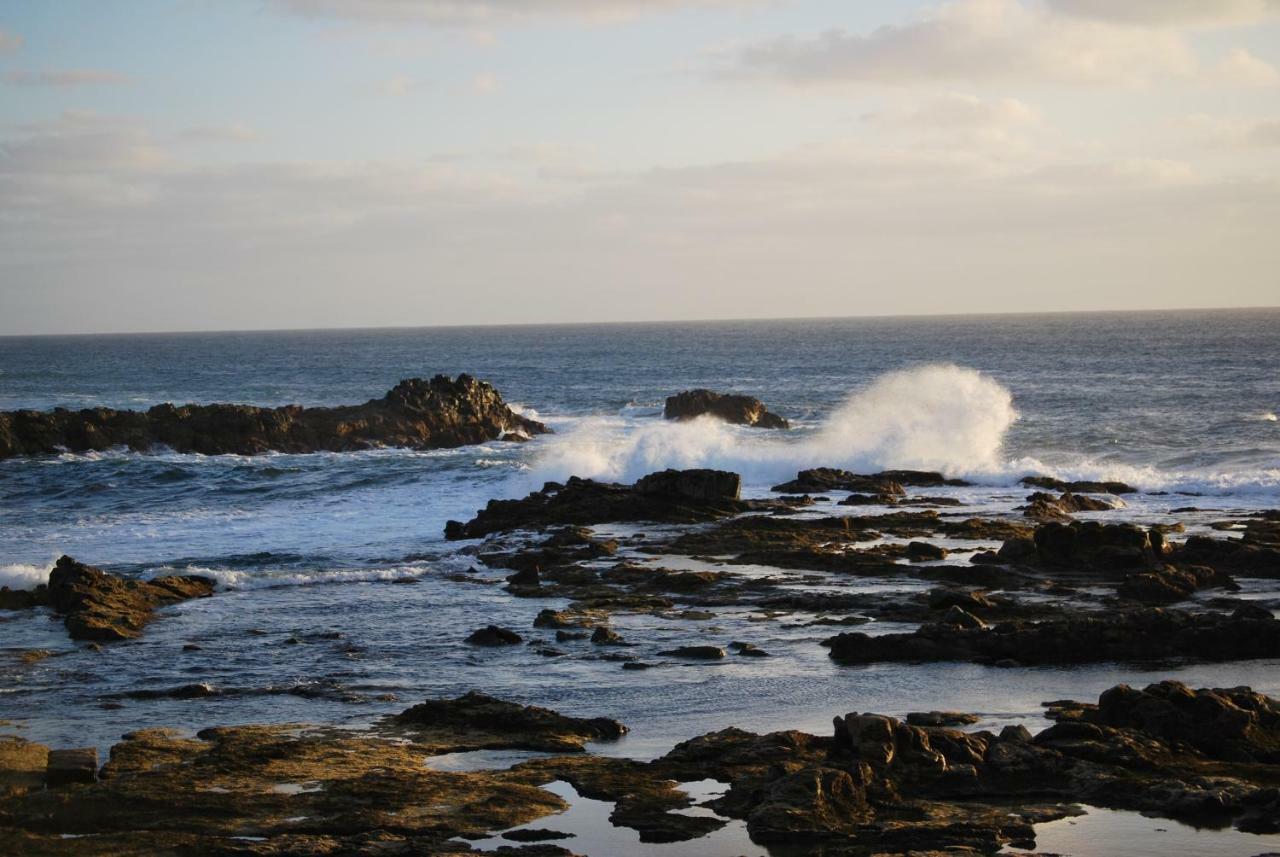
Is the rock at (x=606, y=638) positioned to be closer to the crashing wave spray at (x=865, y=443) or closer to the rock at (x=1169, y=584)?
the rock at (x=1169, y=584)

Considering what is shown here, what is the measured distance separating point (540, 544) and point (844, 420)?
28253 millimetres

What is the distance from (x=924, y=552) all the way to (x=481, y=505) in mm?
17724

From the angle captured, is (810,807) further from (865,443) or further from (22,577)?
(865,443)

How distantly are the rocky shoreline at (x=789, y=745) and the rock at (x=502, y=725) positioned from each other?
0.12 ft

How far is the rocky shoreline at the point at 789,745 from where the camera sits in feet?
45.0

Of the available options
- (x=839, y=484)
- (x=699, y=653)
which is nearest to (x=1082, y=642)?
(x=699, y=653)

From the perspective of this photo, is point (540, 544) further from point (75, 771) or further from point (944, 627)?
point (75, 771)

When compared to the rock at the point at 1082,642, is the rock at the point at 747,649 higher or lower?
lower

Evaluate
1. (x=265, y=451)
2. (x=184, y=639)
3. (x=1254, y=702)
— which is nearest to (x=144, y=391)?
(x=265, y=451)

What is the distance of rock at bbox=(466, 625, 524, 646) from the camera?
77.4 ft

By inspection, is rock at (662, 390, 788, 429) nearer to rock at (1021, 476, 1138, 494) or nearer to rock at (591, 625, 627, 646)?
rock at (1021, 476, 1138, 494)

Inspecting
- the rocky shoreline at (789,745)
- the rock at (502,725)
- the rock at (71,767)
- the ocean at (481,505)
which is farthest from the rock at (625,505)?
the rock at (71,767)

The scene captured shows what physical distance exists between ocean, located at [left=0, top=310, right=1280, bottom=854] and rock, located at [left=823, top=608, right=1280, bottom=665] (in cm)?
57

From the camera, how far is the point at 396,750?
54.9 ft
